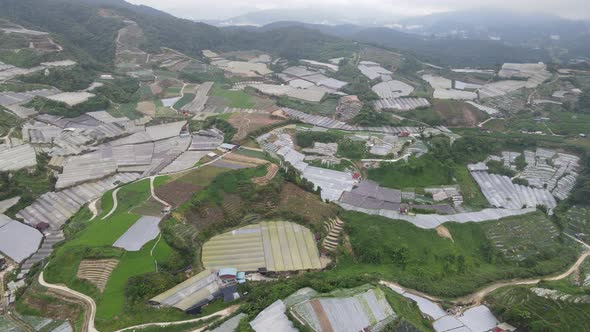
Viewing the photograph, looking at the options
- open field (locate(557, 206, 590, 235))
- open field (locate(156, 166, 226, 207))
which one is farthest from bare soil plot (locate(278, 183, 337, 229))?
open field (locate(557, 206, 590, 235))

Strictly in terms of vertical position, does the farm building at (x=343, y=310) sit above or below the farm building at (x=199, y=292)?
above

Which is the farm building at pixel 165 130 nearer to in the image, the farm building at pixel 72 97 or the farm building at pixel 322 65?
the farm building at pixel 72 97

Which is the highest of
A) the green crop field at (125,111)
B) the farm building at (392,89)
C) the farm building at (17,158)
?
the farm building at (392,89)

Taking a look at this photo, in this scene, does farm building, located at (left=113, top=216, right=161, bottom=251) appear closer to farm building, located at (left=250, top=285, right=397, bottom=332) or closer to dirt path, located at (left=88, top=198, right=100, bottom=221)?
dirt path, located at (left=88, top=198, right=100, bottom=221)

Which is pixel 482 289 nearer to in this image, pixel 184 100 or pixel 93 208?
pixel 93 208

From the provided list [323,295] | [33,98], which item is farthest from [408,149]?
[33,98]

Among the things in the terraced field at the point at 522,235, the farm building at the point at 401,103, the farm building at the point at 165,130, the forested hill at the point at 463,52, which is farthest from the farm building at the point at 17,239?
the forested hill at the point at 463,52

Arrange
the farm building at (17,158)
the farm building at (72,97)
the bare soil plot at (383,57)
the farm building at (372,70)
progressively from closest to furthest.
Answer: the farm building at (17,158), the farm building at (72,97), the farm building at (372,70), the bare soil plot at (383,57)
